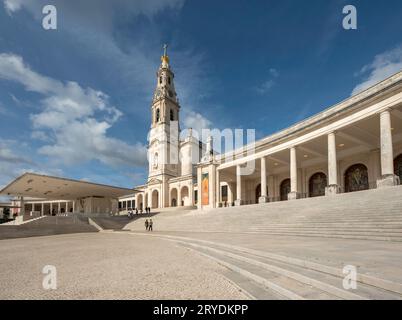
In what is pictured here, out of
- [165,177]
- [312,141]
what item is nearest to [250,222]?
[312,141]

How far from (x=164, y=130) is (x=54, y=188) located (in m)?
30.7

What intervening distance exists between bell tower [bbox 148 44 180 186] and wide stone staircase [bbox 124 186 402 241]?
127 ft

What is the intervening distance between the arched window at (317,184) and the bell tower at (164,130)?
111 feet

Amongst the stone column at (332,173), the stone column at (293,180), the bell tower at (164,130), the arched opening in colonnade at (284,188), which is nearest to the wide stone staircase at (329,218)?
the stone column at (332,173)

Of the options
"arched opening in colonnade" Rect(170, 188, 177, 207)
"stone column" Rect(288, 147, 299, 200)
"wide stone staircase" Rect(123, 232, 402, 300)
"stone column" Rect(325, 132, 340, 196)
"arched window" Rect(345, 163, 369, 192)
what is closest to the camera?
"wide stone staircase" Rect(123, 232, 402, 300)

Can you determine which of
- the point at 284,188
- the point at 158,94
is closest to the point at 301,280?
the point at 284,188

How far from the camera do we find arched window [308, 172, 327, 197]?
32.6m

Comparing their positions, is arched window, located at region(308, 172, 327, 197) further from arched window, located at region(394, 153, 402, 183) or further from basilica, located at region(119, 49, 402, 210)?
arched window, located at region(394, 153, 402, 183)

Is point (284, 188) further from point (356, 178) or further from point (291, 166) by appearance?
point (291, 166)

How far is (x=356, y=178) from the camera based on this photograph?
94.4 ft

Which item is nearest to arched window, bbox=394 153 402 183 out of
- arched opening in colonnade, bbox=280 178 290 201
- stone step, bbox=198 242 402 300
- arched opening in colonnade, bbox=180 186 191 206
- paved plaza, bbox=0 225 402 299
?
arched opening in colonnade, bbox=280 178 290 201

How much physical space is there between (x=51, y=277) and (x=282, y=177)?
1376 inches
